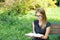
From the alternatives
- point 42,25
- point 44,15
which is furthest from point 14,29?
point 44,15

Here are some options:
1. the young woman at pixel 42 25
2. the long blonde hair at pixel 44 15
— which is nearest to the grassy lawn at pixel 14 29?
the young woman at pixel 42 25

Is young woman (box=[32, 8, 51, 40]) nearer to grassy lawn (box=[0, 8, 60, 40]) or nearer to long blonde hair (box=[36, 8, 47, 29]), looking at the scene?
long blonde hair (box=[36, 8, 47, 29])

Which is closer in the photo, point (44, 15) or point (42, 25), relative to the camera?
point (44, 15)

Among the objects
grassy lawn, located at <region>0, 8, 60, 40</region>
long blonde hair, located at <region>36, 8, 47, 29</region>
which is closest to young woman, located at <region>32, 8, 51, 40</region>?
long blonde hair, located at <region>36, 8, 47, 29</region>

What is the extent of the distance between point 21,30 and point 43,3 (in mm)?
5321

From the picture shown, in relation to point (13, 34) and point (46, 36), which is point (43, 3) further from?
point (46, 36)

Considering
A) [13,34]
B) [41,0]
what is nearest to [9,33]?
[13,34]

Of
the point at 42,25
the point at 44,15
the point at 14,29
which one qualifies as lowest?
the point at 14,29

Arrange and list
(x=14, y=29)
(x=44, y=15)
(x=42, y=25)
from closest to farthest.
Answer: (x=44, y=15), (x=42, y=25), (x=14, y=29)

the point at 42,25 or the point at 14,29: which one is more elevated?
the point at 42,25

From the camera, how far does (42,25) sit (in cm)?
550

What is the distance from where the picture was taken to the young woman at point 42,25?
5.32 m

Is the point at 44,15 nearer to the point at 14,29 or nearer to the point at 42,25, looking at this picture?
the point at 42,25

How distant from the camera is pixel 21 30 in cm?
869
